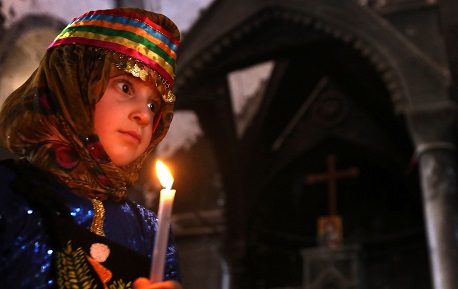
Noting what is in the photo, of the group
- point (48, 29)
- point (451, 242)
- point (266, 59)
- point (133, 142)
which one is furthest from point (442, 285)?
point (133, 142)

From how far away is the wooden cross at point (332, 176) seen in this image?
1061cm

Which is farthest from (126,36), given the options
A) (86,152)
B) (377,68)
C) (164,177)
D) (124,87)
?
(377,68)

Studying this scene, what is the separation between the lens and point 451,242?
19.3ft

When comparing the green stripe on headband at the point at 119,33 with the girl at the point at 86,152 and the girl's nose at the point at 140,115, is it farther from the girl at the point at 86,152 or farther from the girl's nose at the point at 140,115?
the girl's nose at the point at 140,115

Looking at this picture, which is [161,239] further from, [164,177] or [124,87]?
[124,87]

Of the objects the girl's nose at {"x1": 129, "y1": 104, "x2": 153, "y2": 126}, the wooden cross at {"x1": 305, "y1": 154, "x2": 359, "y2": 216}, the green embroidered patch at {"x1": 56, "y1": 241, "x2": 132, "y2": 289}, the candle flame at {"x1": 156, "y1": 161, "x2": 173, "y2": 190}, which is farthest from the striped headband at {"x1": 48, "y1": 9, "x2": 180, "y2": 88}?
the wooden cross at {"x1": 305, "y1": 154, "x2": 359, "y2": 216}

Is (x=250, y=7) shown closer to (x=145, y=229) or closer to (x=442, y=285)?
(x=442, y=285)

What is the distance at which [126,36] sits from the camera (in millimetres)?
1539

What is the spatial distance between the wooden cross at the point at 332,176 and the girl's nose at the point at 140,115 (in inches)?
371

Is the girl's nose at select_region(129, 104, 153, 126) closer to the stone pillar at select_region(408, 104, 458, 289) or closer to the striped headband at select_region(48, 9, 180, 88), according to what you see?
the striped headband at select_region(48, 9, 180, 88)

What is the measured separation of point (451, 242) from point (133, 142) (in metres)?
5.25

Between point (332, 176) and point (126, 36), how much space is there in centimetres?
958

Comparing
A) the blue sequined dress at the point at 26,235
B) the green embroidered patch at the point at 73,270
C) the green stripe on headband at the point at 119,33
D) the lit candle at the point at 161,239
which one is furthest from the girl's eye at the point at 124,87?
the lit candle at the point at 161,239

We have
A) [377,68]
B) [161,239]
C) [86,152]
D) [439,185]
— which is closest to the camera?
[161,239]
